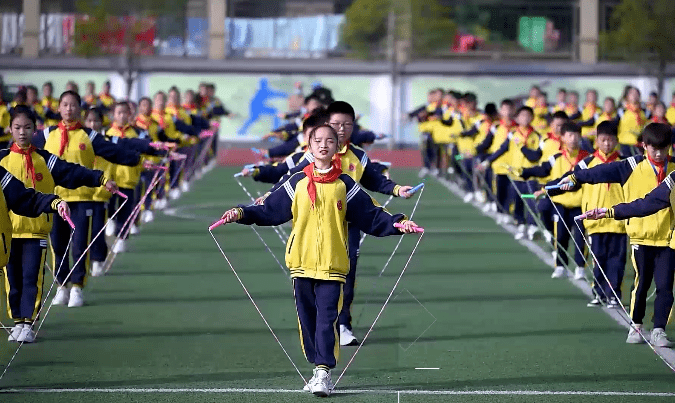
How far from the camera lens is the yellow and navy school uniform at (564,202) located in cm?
1491

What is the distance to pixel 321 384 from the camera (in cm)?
931

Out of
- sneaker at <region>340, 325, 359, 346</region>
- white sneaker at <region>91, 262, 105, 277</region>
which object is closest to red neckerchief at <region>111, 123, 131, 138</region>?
white sneaker at <region>91, 262, 105, 277</region>

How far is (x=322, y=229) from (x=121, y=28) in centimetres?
3494

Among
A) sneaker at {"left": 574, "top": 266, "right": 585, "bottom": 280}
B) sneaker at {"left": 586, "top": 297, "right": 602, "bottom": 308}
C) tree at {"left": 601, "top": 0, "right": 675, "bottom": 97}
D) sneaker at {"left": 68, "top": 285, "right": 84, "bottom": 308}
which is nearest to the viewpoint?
sneaker at {"left": 68, "top": 285, "right": 84, "bottom": 308}

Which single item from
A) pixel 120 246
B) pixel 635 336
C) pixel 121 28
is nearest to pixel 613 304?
pixel 635 336

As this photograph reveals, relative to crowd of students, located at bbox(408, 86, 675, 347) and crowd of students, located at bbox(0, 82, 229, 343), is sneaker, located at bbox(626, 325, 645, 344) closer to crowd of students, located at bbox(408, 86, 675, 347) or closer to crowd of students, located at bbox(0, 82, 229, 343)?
crowd of students, located at bbox(408, 86, 675, 347)

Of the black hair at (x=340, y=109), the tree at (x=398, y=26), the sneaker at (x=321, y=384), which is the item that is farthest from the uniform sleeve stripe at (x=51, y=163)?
the tree at (x=398, y=26)

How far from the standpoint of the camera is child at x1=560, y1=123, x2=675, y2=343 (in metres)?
11.2

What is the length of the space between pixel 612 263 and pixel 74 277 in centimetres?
496

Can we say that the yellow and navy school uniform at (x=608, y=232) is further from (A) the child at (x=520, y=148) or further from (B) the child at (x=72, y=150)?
(A) the child at (x=520, y=148)

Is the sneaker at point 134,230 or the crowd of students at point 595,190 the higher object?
the crowd of students at point 595,190

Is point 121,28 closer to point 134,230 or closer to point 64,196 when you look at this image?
point 134,230

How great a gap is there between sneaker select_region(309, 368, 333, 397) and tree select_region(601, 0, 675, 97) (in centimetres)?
3501

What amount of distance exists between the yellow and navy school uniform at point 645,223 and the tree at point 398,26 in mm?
32500
